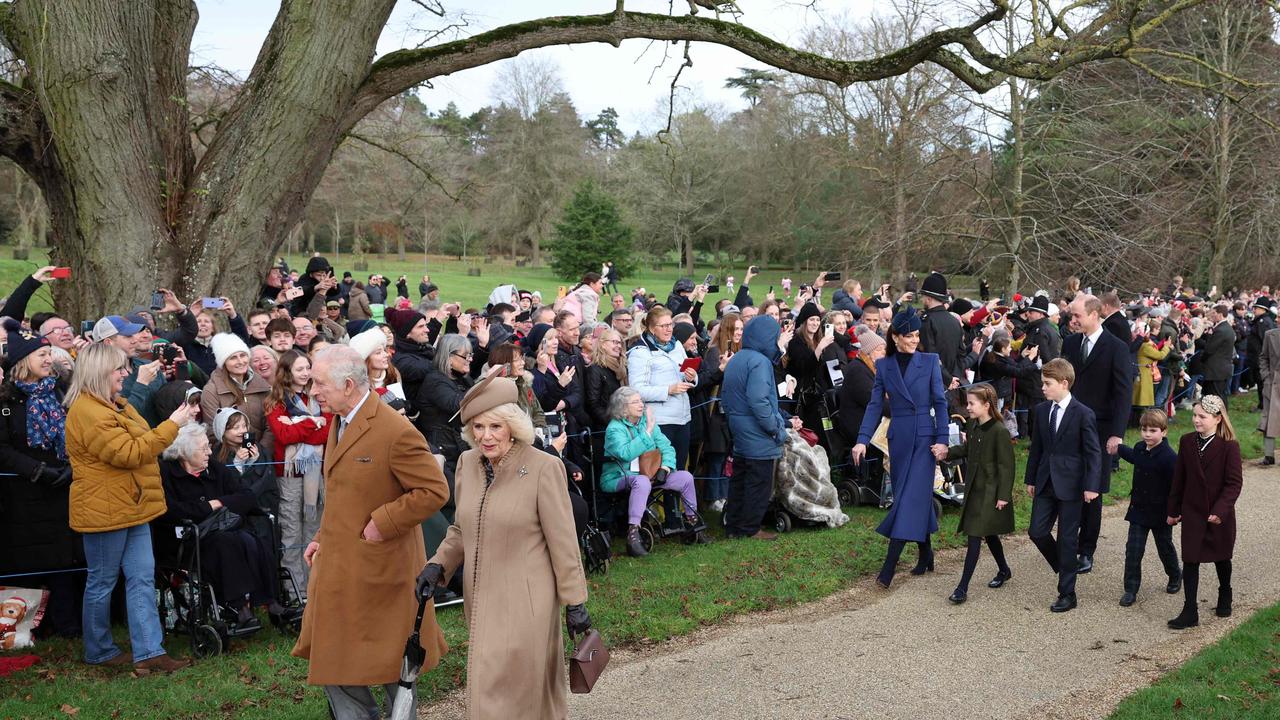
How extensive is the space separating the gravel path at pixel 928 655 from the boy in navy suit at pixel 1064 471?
411 millimetres

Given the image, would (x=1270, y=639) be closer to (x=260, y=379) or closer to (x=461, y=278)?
(x=260, y=379)

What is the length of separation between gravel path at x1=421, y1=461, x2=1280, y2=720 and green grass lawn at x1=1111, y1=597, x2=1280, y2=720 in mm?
190

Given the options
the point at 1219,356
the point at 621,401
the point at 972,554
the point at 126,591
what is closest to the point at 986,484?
the point at 972,554

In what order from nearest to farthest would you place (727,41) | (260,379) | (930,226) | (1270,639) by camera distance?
(1270,639), (260,379), (727,41), (930,226)

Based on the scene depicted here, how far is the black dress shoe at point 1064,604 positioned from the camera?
7.78 m

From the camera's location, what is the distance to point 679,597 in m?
7.89

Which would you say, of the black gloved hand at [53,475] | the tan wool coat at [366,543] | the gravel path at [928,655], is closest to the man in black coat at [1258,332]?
the gravel path at [928,655]

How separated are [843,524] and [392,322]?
4894mm

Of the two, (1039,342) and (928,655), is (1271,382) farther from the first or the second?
(928,655)

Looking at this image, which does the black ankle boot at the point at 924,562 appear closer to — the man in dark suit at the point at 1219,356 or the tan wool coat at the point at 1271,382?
the tan wool coat at the point at 1271,382

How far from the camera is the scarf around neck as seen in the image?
261 inches

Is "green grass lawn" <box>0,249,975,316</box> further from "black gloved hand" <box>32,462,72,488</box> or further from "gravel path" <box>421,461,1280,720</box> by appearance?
"black gloved hand" <box>32,462,72,488</box>

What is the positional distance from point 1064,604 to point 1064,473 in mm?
1005

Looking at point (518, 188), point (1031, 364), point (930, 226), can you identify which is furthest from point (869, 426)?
point (518, 188)
